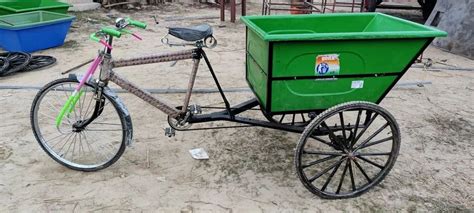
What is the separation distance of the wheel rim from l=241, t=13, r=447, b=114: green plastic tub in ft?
3.37

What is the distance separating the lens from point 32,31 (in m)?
4.99

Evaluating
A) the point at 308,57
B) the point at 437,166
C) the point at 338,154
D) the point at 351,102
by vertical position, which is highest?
the point at 308,57

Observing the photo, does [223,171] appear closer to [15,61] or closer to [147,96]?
[147,96]

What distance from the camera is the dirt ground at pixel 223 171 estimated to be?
2.36 meters

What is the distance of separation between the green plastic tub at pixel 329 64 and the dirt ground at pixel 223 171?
1.92 ft

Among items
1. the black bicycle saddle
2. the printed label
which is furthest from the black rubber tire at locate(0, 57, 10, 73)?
the printed label

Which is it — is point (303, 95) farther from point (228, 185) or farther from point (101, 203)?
point (101, 203)

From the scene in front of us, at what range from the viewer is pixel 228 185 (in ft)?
8.29

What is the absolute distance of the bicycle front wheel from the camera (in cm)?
248

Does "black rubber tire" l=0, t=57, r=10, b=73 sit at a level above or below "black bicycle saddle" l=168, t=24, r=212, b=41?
below

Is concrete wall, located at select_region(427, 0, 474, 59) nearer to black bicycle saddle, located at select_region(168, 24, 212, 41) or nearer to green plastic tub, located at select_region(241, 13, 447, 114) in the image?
green plastic tub, located at select_region(241, 13, 447, 114)

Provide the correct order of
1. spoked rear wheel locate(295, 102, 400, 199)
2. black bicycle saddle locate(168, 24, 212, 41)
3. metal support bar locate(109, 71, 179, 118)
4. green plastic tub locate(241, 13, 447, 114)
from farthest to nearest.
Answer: metal support bar locate(109, 71, 179, 118)
black bicycle saddle locate(168, 24, 212, 41)
spoked rear wheel locate(295, 102, 400, 199)
green plastic tub locate(241, 13, 447, 114)

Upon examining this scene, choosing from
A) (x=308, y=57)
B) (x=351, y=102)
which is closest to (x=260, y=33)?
(x=308, y=57)

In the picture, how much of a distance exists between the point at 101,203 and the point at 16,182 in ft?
2.02
